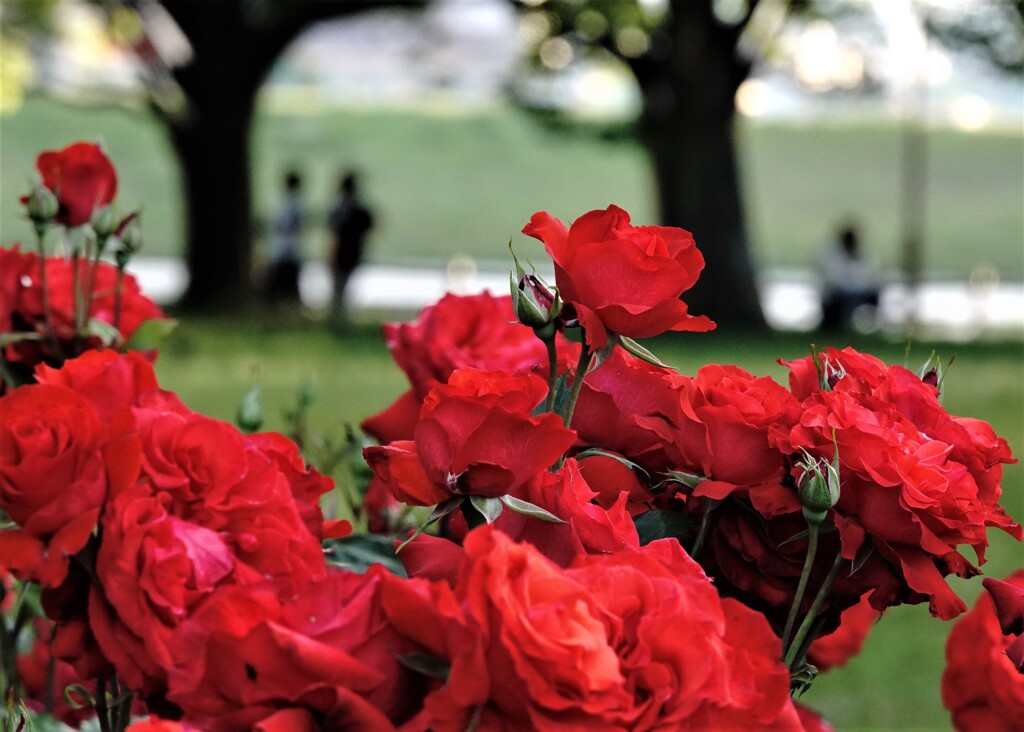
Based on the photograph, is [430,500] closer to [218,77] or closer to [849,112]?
[218,77]

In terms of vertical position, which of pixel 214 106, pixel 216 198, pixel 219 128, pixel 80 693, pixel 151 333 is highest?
pixel 151 333

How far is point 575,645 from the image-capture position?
0.55m

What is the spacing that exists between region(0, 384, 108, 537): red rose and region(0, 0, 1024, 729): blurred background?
0.48 m

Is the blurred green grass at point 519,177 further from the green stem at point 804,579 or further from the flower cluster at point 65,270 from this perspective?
the green stem at point 804,579

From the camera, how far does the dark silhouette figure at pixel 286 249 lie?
11.9 metres

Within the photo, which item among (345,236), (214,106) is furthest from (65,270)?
(214,106)

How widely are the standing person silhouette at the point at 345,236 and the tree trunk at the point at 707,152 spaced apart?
2933 mm

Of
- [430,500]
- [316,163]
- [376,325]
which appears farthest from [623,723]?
[316,163]

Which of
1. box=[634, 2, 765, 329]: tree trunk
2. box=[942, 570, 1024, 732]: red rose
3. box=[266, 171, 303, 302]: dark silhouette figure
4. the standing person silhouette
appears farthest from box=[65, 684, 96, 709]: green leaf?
box=[634, 2, 765, 329]: tree trunk

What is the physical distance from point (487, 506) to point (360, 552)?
40 cm

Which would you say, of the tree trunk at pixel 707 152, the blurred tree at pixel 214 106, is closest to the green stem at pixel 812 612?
the tree trunk at pixel 707 152

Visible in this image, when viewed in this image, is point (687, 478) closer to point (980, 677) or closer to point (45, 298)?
point (980, 677)

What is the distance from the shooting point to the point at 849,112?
107ft

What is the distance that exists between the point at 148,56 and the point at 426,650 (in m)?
13.2
